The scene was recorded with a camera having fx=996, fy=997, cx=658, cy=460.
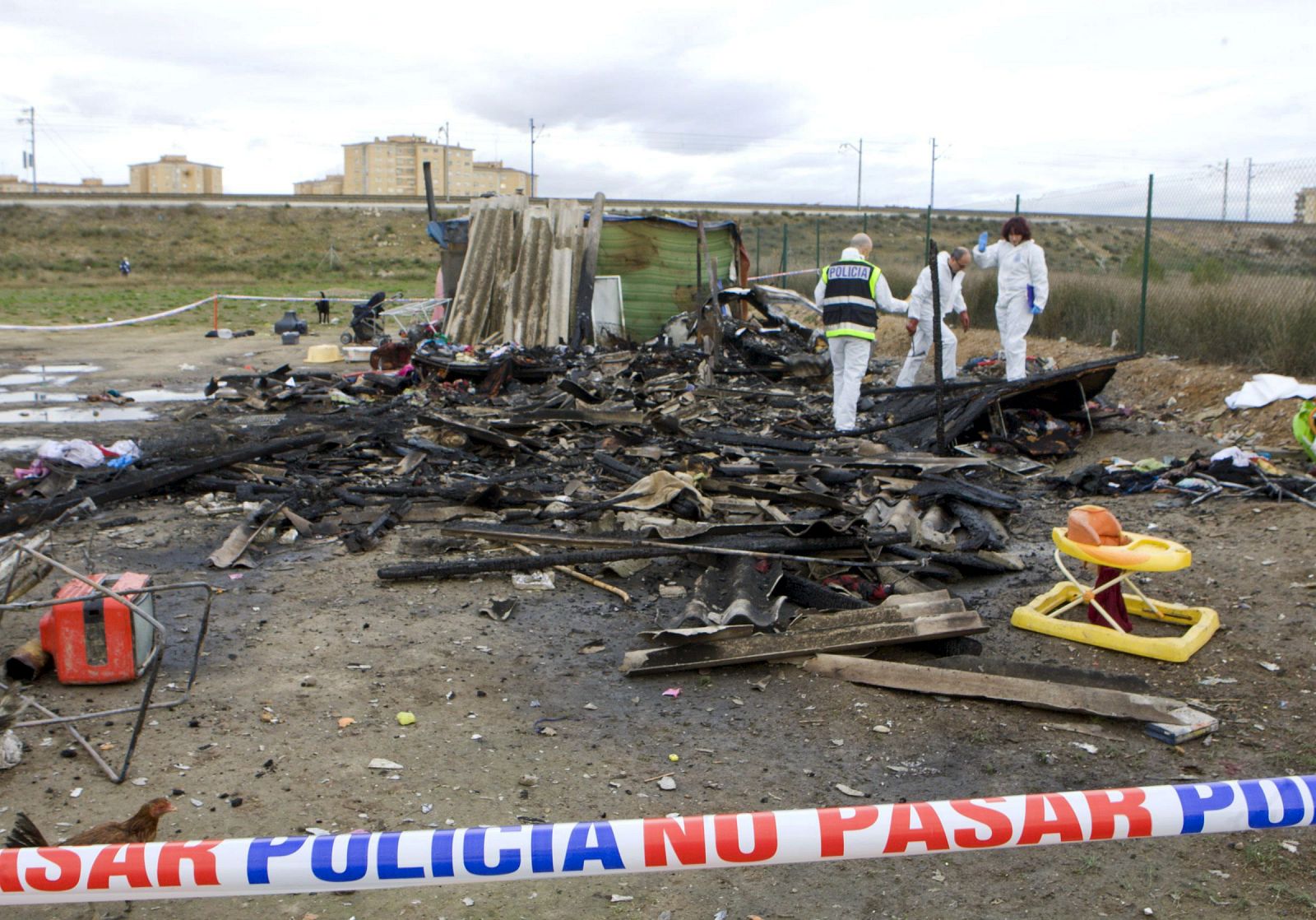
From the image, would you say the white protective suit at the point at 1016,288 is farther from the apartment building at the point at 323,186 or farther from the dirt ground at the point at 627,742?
the apartment building at the point at 323,186

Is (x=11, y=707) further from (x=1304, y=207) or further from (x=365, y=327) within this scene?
(x=365, y=327)

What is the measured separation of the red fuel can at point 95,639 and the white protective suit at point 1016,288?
8752mm

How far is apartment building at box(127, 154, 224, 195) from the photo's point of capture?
10725 centimetres

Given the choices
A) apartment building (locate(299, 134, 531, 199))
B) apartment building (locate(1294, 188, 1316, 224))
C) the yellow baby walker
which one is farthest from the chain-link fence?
apartment building (locate(299, 134, 531, 199))

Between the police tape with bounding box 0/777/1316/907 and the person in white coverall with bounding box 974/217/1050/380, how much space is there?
9.08 metres

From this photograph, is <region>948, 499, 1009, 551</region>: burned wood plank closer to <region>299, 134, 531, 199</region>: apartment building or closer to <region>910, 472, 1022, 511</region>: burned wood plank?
<region>910, 472, 1022, 511</region>: burned wood plank

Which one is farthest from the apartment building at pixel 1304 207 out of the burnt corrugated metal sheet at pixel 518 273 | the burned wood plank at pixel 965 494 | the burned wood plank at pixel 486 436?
the burnt corrugated metal sheet at pixel 518 273

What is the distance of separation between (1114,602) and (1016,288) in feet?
20.8

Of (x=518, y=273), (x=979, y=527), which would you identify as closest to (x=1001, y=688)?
(x=979, y=527)

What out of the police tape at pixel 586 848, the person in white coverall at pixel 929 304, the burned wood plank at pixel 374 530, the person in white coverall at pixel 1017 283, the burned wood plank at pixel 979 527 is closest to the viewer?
the police tape at pixel 586 848

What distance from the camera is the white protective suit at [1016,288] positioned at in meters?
10.3

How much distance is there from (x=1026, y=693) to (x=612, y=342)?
13.2m

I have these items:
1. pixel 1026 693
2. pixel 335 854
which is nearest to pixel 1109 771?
pixel 1026 693

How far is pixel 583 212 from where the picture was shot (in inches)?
686
